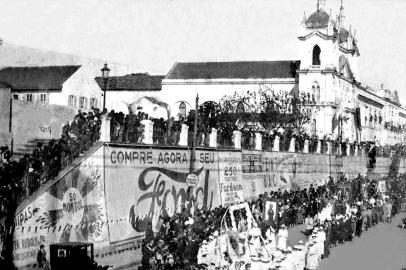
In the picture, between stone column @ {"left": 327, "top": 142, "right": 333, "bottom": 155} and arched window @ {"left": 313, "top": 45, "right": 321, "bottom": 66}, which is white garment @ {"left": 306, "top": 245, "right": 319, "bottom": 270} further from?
arched window @ {"left": 313, "top": 45, "right": 321, "bottom": 66}

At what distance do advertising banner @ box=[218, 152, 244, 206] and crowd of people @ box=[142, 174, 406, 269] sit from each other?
1087 mm

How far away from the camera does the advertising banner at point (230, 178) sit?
24359mm

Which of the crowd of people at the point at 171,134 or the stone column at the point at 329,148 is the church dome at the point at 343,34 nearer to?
the stone column at the point at 329,148

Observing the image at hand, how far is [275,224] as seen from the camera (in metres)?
23.5

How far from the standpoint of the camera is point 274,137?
3123 centimetres

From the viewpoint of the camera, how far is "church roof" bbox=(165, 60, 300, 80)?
6894 centimetres

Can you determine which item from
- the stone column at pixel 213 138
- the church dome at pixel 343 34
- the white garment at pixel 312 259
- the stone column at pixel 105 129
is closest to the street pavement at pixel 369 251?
the white garment at pixel 312 259

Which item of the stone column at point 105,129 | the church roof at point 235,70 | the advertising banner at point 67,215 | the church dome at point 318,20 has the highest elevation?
the church dome at point 318,20

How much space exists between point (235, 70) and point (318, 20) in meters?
10.1

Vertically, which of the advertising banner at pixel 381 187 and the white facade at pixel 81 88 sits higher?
the white facade at pixel 81 88

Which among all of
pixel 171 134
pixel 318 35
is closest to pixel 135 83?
pixel 318 35

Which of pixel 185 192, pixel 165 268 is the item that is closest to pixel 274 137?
pixel 185 192

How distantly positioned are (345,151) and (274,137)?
15797 mm

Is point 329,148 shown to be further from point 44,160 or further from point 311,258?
point 44,160
